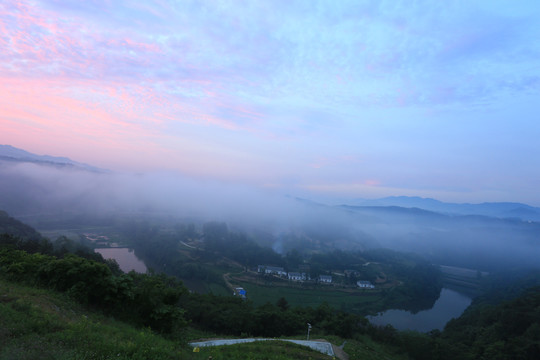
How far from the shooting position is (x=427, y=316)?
42531mm

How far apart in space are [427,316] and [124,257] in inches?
2150

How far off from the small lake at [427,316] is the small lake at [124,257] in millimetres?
38074

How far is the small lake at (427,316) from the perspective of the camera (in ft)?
124

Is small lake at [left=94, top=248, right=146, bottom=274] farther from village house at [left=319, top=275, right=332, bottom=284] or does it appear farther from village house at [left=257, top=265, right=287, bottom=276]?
village house at [left=319, top=275, right=332, bottom=284]

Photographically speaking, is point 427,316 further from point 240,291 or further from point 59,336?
point 59,336

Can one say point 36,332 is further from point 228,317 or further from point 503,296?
point 503,296

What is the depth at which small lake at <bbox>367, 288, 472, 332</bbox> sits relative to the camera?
124 ft

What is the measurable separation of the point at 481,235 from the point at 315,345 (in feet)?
534

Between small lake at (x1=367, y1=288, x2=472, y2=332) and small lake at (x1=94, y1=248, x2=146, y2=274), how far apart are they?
38.1m

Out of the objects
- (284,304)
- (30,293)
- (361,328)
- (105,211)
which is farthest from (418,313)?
(105,211)

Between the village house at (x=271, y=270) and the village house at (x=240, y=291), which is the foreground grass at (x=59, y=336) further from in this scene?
the village house at (x=271, y=270)

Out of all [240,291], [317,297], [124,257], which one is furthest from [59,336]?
[124,257]

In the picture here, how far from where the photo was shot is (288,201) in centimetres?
15650

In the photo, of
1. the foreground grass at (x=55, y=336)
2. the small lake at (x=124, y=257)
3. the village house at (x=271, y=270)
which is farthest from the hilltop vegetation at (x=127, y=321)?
the village house at (x=271, y=270)
